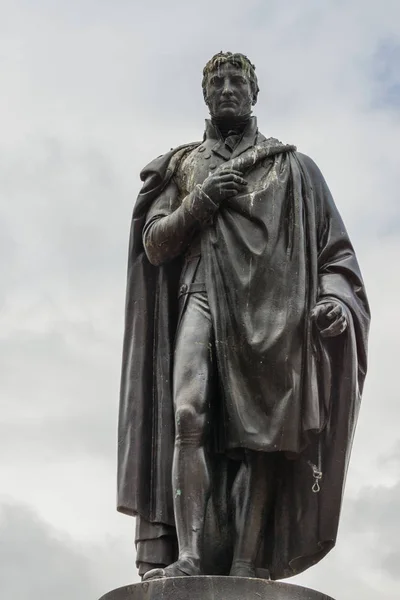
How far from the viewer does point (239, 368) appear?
1205 cm

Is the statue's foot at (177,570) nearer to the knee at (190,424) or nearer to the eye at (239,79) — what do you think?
the knee at (190,424)

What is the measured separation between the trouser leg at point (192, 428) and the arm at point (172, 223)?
69 cm

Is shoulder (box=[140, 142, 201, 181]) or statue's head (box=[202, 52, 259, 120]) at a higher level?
statue's head (box=[202, 52, 259, 120])

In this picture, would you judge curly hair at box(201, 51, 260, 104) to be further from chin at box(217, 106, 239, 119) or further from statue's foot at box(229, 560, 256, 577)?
statue's foot at box(229, 560, 256, 577)

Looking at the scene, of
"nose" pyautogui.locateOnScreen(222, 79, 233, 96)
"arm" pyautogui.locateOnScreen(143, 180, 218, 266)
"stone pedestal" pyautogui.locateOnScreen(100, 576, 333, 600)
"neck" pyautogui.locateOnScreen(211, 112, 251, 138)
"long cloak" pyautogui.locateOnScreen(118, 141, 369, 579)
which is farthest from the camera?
"neck" pyautogui.locateOnScreen(211, 112, 251, 138)

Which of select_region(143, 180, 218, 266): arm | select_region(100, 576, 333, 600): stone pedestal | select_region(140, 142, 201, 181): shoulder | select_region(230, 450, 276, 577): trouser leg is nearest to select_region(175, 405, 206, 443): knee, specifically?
select_region(230, 450, 276, 577): trouser leg

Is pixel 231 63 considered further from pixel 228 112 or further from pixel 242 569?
pixel 242 569

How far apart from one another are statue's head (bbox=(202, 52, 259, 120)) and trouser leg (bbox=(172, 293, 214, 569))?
196 cm

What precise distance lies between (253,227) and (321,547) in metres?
2.89

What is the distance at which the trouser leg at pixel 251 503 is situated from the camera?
11844 millimetres

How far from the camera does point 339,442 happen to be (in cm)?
1214

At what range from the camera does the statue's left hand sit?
12.1 meters

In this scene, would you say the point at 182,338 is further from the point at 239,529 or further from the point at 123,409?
the point at 239,529

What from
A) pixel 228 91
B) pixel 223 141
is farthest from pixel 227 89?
pixel 223 141
